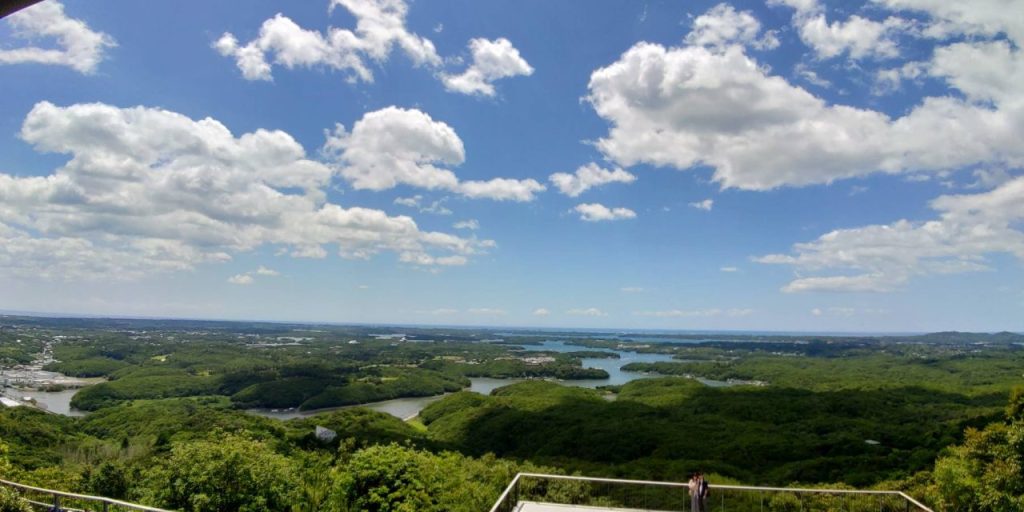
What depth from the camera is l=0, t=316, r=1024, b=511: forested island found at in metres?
22.0

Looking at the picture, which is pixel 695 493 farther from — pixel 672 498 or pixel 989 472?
pixel 672 498

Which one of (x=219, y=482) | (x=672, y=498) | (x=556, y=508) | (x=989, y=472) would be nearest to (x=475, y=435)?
(x=672, y=498)

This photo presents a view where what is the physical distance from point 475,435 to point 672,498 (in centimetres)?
5485

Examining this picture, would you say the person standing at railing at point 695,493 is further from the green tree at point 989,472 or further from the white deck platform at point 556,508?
the green tree at point 989,472

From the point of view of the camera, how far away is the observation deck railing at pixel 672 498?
1224cm

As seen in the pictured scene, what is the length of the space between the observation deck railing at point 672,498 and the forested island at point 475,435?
14.3ft

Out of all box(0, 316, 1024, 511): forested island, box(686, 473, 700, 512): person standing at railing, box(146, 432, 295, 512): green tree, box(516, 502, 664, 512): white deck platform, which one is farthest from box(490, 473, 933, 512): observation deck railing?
box(146, 432, 295, 512): green tree

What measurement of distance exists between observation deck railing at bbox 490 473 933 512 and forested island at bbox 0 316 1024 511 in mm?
4358

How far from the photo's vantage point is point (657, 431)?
77.7m

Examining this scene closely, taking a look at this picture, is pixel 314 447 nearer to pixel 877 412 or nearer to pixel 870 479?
pixel 870 479

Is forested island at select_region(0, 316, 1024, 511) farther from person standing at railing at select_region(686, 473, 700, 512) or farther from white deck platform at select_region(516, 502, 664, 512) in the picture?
person standing at railing at select_region(686, 473, 700, 512)

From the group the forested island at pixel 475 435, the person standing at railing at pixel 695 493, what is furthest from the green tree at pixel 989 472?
the person standing at railing at pixel 695 493

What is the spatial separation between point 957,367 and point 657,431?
138454 mm

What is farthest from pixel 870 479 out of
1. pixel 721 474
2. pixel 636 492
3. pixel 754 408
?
pixel 754 408
